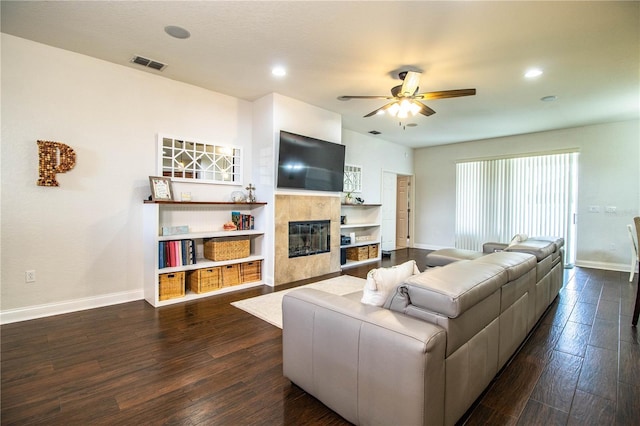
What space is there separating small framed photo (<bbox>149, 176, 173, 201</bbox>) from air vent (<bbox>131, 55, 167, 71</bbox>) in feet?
4.40

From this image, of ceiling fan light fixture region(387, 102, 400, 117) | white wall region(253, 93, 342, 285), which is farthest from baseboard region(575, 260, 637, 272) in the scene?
white wall region(253, 93, 342, 285)

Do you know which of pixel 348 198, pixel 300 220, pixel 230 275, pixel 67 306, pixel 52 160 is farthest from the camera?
pixel 348 198

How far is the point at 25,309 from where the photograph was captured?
305cm

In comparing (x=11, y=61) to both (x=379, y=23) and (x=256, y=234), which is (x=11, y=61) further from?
(x=379, y=23)

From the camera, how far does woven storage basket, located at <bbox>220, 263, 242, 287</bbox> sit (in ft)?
13.6

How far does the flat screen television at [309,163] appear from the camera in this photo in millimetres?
4465

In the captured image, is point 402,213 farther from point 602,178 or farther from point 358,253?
point 602,178

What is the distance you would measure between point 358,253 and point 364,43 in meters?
4.16

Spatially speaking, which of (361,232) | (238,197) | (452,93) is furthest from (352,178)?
(452,93)

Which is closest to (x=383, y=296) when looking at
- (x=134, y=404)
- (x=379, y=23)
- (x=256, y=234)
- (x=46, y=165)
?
(x=134, y=404)

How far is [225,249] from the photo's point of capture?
13.5 feet

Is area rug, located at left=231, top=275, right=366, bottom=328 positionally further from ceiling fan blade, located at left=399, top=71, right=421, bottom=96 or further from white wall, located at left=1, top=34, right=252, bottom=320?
ceiling fan blade, located at left=399, top=71, right=421, bottom=96

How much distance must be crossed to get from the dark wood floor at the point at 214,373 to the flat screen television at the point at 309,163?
2.18 metres

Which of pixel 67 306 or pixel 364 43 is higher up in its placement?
pixel 364 43
